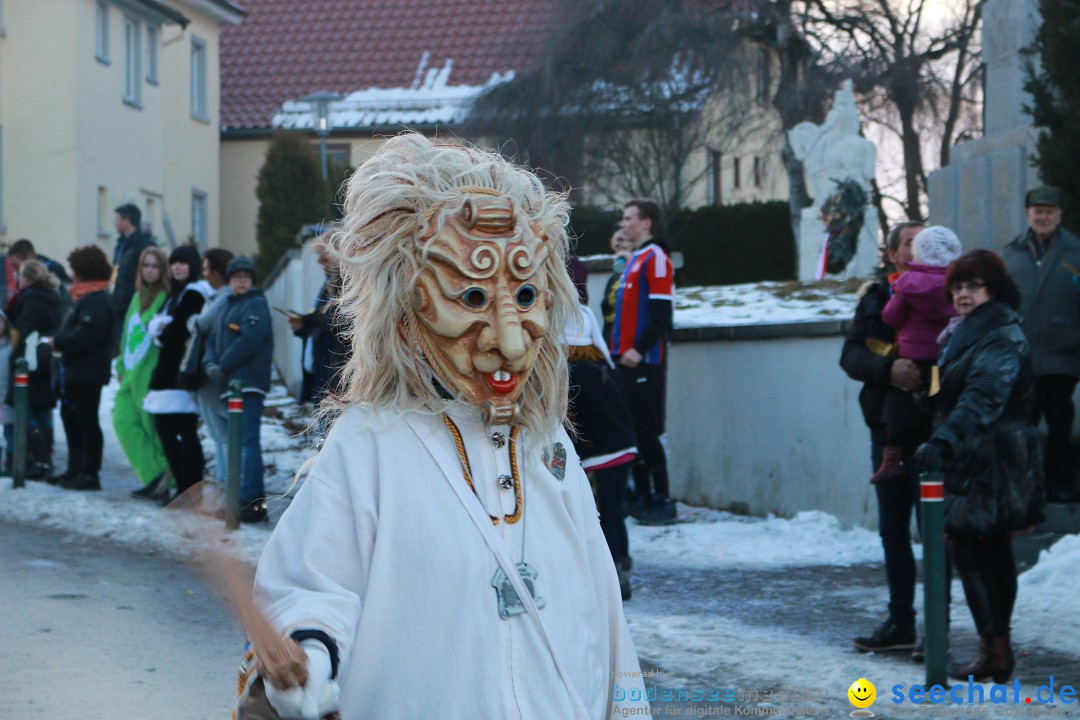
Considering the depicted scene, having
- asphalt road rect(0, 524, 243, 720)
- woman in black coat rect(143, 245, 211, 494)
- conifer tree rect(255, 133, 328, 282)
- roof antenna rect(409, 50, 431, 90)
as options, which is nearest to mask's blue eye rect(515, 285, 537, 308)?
asphalt road rect(0, 524, 243, 720)

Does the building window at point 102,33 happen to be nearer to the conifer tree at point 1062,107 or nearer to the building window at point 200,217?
the building window at point 200,217

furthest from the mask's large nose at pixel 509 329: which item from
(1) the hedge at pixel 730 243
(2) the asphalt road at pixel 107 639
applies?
(1) the hedge at pixel 730 243

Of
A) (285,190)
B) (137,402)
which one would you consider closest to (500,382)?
(137,402)

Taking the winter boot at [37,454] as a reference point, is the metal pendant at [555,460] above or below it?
above

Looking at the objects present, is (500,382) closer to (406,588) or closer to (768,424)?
(406,588)

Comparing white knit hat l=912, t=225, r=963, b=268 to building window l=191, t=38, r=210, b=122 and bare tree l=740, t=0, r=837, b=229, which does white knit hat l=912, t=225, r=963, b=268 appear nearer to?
bare tree l=740, t=0, r=837, b=229

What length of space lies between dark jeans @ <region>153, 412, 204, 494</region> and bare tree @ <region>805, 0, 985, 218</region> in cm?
1870

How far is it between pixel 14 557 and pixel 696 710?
499 cm

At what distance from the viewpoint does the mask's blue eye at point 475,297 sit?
2848mm

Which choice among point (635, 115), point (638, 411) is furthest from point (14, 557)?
point (635, 115)

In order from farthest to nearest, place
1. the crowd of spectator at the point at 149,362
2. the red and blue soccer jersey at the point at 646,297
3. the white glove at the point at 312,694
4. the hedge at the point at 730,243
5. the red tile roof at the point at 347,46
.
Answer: the red tile roof at the point at 347,46 < the hedge at the point at 730,243 < the crowd of spectator at the point at 149,362 < the red and blue soccer jersey at the point at 646,297 < the white glove at the point at 312,694

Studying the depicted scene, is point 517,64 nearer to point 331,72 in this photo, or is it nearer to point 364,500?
point 331,72

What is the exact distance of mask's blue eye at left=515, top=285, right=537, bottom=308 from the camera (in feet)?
9.52

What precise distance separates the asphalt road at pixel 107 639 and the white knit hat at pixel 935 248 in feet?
11.2
